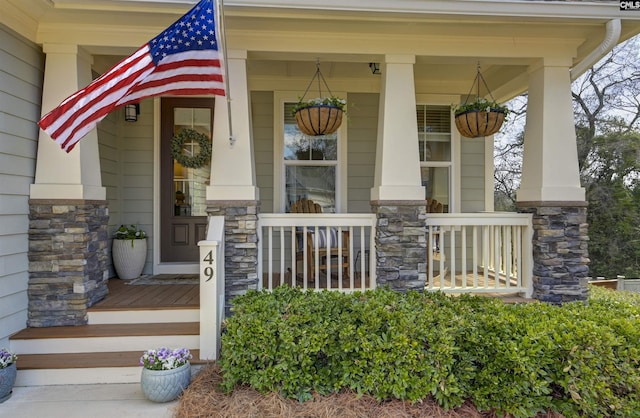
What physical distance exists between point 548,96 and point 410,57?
148 cm

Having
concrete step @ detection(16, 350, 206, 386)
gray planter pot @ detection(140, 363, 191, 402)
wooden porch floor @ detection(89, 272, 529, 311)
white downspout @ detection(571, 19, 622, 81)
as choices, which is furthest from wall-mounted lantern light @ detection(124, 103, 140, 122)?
white downspout @ detection(571, 19, 622, 81)

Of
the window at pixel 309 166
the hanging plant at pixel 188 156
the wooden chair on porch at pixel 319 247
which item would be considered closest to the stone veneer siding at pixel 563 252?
the wooden chair on porch at pixel 319 247

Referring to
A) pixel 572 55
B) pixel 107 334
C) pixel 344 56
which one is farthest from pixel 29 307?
pixel 572 55

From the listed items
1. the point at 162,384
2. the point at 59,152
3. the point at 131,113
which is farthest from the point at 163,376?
the point at 131,113

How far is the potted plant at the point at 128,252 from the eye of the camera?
175 inches

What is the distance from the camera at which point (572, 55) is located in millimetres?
3689

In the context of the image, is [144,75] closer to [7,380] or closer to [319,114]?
[319,114]

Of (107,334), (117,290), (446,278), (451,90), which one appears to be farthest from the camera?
(451,90)

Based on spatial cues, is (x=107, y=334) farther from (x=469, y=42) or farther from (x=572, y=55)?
(x=572, y=55)

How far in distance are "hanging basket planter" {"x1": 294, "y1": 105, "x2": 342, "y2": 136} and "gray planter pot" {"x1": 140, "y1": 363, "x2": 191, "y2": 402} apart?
8.03ft

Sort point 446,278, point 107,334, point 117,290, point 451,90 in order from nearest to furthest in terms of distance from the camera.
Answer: point 107,334, point 117,290, point 446,278, point 451,90

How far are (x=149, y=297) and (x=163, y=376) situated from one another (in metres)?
1.34

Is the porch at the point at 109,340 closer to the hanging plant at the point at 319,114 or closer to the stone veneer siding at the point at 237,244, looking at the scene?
the stone veneer siding at the point at 237,244

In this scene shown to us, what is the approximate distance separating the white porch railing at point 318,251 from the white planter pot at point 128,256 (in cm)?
155
